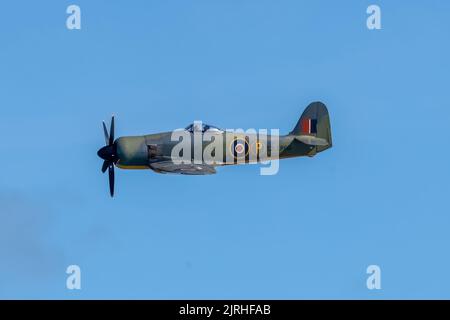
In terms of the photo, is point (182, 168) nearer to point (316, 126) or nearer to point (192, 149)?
point (192, 149)

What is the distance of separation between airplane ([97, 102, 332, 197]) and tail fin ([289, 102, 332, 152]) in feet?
0.20

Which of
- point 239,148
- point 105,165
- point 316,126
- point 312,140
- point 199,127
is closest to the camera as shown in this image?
point 199,127

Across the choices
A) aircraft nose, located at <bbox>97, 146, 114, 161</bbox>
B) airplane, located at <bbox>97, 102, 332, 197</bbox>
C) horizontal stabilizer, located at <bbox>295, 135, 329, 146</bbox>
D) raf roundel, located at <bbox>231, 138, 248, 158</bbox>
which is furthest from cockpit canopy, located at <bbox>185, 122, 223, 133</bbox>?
horizontal stabilizer, located at <bbox>295, 135, 329, 146</bbox>

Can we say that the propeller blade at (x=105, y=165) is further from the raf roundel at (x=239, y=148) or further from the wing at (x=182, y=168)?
the raf roundel at (x=239, y=148)

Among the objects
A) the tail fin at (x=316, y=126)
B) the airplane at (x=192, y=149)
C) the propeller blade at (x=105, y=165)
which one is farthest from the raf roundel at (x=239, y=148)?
the propeller blade at (x=105, y=165)

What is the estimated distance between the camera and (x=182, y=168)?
67938mm

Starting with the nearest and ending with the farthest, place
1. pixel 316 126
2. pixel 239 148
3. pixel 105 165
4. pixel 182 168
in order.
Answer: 1. pixel 182 168
2. pixel 239 148
3. pixel 105 165
4. pixel 316 126

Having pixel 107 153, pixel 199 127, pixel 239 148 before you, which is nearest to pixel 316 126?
pixel 239 148

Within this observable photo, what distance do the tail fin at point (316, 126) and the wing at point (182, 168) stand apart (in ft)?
26.5

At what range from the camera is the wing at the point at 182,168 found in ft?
220

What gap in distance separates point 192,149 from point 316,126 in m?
9.03
